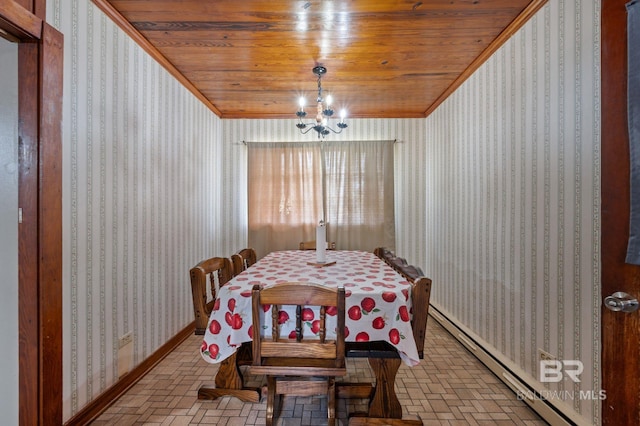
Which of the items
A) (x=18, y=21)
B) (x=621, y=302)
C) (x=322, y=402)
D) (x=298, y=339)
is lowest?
(x=322, y=402)

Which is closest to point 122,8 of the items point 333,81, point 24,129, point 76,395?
point 24,129

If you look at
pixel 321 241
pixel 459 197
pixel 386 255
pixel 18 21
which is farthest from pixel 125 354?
pixel 459 197

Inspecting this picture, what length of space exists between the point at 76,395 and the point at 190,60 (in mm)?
2476

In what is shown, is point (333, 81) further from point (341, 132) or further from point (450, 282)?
point (450, 282)

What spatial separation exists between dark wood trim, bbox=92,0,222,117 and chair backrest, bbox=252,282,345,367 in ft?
6.41

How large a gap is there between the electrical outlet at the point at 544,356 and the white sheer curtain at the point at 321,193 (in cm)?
215

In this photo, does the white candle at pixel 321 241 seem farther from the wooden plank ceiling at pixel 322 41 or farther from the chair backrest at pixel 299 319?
the wooden plank ceiling at pixel 322 41

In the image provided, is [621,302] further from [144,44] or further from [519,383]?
[144,44]

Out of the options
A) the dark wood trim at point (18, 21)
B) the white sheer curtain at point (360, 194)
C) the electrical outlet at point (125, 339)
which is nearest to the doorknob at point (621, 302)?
the dark wood trim at point (18, 21)

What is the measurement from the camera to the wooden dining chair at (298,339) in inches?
50.5

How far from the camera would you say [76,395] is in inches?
63.2

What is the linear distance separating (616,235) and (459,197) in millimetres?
2121

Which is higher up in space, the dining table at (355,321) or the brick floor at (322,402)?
the dining table at (355,321)

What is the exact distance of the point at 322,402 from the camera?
1.87 metres
